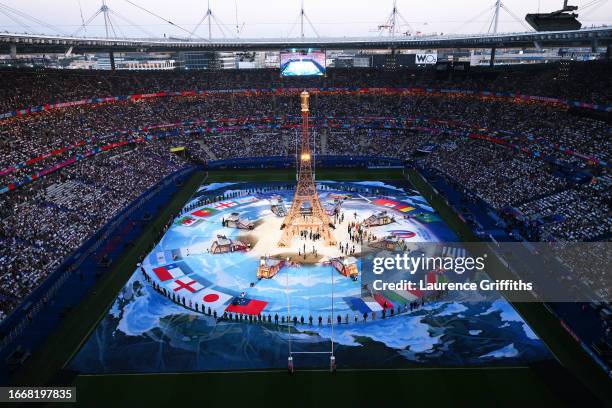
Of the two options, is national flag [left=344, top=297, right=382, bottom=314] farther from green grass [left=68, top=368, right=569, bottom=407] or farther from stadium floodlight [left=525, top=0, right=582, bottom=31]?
stadium floodlight [left=525, top=0, right=582, bottom=31]

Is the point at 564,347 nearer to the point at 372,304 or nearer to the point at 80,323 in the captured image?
the point at 372,304

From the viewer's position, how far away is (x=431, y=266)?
39688 millimetres

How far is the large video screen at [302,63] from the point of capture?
270 ft

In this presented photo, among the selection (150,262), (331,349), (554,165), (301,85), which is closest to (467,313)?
(331,349)

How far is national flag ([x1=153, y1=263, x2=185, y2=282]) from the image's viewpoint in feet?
127

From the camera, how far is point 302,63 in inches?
3246

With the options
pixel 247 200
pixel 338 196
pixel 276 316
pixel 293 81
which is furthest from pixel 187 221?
pixel 293 81

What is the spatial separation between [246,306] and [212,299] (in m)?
3.13

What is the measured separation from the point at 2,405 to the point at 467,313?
30374 mm

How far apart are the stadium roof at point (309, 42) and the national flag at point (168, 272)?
40.8m

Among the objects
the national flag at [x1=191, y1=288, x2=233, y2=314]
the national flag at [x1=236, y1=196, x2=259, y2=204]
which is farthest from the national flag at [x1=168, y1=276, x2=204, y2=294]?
the national flag at [x1=236, y1=196, x2=259, y2=204]

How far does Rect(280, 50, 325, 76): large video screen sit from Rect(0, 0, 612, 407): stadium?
0.29m

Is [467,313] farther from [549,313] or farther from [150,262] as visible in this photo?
[150,262]

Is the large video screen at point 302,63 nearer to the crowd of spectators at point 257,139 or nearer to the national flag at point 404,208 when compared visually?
the crowd of spectators at point 257,139
